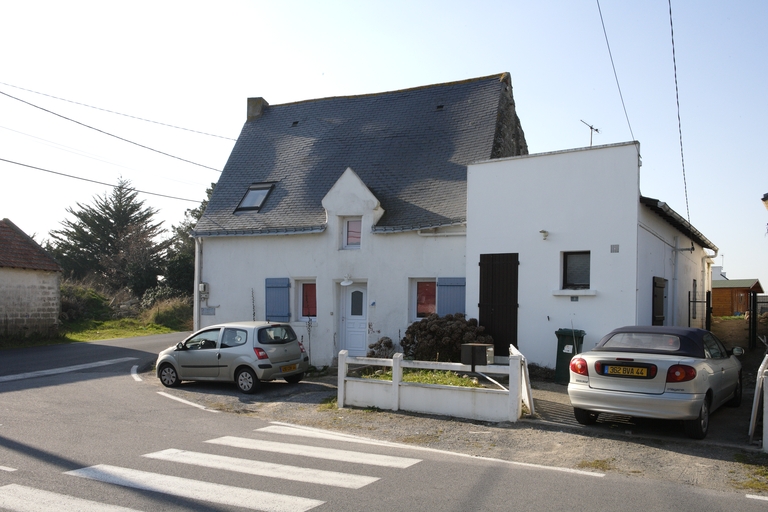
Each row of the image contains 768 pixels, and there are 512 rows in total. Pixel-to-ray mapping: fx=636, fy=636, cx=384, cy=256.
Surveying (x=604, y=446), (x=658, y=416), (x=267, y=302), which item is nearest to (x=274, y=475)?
(x=604, y=446)

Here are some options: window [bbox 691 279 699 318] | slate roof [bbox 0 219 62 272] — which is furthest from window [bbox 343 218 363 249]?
slate roof [bbox 0 219 62 272]

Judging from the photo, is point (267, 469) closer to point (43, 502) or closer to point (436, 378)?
point (43, 502)

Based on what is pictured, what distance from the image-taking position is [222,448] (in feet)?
27.0

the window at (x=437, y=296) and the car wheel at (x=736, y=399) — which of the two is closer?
the car wheel at (x=736, y=399)

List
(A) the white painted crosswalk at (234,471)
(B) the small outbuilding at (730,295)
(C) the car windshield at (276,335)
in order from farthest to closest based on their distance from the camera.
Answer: (B) the small outbuilding at (730,295)
(C) the car windshield at (276,335)
(A) the white painted crosswalk at (234,471)

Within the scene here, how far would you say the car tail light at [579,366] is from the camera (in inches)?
349

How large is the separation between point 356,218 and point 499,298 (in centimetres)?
495

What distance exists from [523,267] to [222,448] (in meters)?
8.02

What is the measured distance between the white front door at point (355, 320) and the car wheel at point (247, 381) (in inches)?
168

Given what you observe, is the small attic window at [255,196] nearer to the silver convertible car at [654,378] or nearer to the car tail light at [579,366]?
the car tail light at [579,366]

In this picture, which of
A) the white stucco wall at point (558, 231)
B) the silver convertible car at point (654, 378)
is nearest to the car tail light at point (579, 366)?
the silver convertible car at point (654, 378)

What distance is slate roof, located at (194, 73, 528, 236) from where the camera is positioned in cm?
1717

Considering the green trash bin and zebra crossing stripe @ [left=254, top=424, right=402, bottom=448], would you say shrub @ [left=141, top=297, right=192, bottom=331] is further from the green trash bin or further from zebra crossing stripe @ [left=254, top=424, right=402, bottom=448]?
zebra crossing stripe @ [left=254, top=424, right=402, bottom=448]

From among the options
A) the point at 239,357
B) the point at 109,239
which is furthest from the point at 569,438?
the point at 109,239
